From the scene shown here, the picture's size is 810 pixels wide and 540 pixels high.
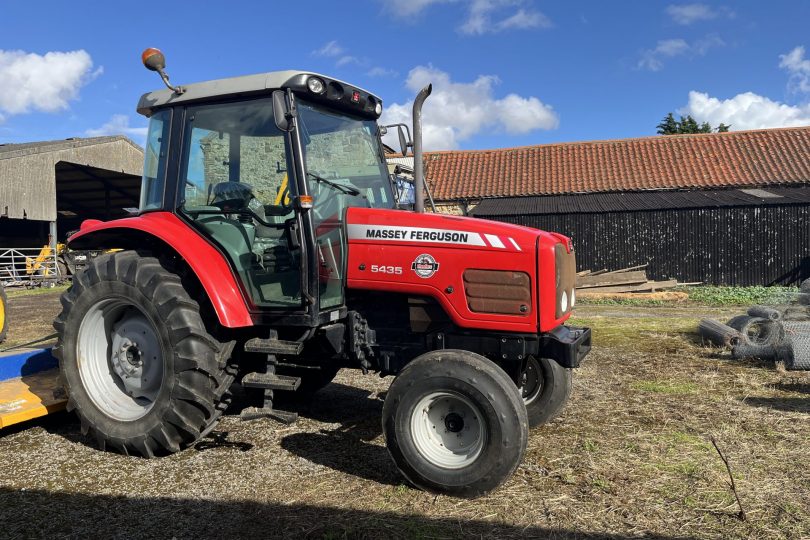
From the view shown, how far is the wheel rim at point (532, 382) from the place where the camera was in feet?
14.4

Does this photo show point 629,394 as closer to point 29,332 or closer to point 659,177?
point 29,332

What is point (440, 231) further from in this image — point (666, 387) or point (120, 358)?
point (666, 387)

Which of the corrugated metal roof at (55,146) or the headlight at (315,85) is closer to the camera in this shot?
the headlight at (315,85)

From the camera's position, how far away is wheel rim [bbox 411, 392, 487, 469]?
326 centimetres

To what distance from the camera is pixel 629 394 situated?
17.5 feet

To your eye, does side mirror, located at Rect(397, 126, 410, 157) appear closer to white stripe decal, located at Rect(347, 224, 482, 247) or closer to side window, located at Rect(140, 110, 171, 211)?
white stripe decal, located at Rect(347, 224, 482, 247)

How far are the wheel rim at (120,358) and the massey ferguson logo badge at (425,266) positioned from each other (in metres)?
1.91

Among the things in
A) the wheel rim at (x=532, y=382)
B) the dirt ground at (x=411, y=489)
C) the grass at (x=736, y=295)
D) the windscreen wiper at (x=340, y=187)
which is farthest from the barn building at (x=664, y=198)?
the windscreen wiper at (x=340, y=187)

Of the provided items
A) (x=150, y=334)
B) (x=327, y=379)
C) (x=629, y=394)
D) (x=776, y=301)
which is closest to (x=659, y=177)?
(x=776, y=301)

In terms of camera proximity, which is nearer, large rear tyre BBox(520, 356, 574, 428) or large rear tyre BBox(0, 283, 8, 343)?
large rear tyre BBox(520, 356, 574, 428)

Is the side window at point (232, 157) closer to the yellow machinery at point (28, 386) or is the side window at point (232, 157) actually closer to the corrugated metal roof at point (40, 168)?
the yellow machinery at point (28, 386)

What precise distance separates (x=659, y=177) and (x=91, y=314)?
1977 centimetres

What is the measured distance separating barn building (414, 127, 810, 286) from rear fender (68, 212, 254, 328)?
14921 millimetres

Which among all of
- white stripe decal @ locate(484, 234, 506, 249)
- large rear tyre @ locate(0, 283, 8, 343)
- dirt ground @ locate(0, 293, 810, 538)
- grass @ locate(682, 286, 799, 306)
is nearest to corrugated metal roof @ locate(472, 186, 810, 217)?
grass @ locate(682, 286, 799, 306)
